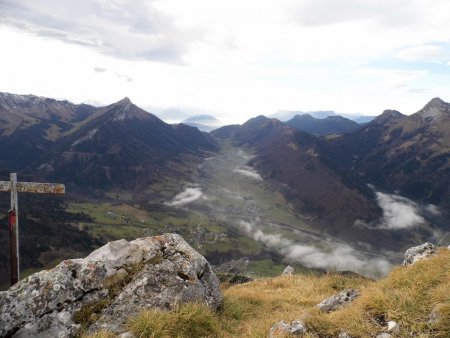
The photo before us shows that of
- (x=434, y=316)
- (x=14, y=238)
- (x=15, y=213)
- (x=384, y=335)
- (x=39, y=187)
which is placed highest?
(x=39, y=187)

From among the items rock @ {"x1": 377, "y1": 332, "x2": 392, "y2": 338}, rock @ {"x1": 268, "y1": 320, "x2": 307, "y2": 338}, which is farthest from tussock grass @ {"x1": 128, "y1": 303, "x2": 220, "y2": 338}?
rock @ {"x1": 377, "y1": 332, "x2": 392, "y2": 338}

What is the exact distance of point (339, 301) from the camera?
48.6 ft

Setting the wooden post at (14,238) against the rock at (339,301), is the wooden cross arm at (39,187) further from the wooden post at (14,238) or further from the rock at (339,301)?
the rock at (339,301)

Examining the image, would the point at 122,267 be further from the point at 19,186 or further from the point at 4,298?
the point at 19,186

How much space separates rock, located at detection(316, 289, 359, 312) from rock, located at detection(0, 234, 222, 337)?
177 inches

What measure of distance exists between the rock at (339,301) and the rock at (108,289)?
177 inches

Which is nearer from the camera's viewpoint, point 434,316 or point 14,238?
point 434,316

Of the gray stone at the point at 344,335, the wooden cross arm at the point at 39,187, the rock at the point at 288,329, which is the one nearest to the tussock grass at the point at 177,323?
the rock at the point at 288,329

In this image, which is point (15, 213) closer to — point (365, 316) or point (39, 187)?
point (39, 187)

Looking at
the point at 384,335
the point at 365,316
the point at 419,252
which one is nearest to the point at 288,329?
the point at 365,316

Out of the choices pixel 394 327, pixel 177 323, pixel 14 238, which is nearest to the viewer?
pixel 394 327

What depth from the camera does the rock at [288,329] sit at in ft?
37.8

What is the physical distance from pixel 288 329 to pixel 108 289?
23.6 feet

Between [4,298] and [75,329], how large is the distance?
2646 mm
